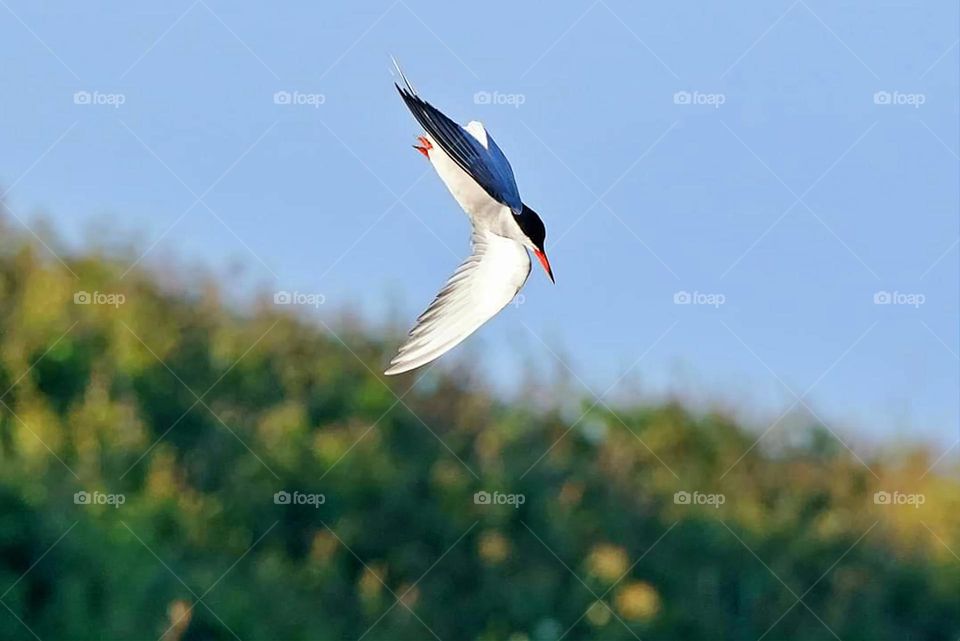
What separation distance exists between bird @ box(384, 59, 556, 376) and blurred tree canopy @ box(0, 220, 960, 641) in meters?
1.08

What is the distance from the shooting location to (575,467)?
4.18m

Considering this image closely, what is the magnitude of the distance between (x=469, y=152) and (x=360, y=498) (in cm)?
150

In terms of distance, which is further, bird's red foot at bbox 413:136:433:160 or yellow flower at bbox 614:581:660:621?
yellow flower at bbox 614:581:660:621

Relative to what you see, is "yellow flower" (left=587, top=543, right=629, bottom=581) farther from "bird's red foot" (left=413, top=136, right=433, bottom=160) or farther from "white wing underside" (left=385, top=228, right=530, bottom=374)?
"bird's red foot" (left=413, top=136, right=433, bottom=160)

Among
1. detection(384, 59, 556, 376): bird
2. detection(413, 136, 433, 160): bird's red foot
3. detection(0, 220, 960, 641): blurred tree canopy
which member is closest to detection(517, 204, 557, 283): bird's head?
detection(384, 59, 556, 376): bird

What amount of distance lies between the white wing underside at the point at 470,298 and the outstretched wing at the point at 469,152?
0.11m

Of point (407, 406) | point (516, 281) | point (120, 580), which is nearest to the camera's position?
point (516, 281)

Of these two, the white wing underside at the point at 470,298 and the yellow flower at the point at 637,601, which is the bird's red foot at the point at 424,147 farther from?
the yellow flower at the point at 637,601

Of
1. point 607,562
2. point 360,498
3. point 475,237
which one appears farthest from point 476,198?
point 607,562

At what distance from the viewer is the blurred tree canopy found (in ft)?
12.8

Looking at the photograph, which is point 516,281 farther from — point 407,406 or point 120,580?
point 120,580

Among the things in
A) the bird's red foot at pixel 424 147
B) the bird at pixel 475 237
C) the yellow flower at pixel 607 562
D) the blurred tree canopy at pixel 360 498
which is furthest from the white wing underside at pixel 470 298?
the yellow flower at pixel 607 562

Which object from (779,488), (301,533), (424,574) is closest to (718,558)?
(779,488)

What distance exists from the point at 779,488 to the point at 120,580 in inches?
73.5
